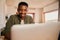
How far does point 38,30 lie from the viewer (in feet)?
1.62

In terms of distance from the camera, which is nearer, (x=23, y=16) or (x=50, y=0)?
(x=23, y=16)

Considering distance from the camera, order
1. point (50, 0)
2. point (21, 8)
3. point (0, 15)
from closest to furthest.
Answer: point (21, 8)
point (0, 15)
point (50, 0)

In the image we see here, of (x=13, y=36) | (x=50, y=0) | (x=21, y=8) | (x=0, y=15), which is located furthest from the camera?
(x=50, y=0)

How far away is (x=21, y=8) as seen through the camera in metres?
0.64

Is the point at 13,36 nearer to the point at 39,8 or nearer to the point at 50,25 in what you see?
the point at 50,25

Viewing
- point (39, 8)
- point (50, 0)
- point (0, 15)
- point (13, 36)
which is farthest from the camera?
point (39, 8)

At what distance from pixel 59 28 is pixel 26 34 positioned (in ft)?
0.51

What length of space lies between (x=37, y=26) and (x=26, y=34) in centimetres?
6

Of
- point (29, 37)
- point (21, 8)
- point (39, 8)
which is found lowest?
point (29, 37)

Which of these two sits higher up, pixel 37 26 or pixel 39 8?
pixel 39 8

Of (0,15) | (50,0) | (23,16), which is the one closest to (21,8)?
(23,16)

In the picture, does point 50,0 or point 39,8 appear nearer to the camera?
point 50,0

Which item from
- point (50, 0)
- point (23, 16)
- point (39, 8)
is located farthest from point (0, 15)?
point (39, 8)

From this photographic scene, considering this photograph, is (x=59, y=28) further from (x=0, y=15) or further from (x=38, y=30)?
(x=0, y=15)
